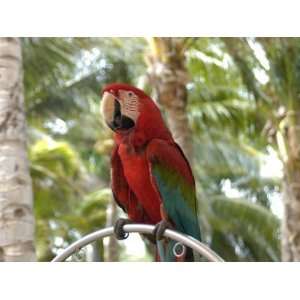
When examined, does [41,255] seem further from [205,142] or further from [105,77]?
[205,142]

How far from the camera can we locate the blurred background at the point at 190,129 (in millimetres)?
2275

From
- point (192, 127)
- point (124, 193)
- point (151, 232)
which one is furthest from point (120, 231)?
point (192, 127)

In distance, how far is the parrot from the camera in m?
1.60

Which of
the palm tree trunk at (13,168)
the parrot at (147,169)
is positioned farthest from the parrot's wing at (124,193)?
the palm tree trunk at (13,168)

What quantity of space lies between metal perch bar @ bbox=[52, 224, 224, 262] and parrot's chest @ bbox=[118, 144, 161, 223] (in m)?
0.16

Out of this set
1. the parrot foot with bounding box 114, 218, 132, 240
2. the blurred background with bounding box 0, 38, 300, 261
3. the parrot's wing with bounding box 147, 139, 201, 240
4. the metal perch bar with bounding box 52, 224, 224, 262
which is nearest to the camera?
the metal perch bar with bounding box 52, 224, 224, 262

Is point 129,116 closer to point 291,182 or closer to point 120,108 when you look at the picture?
point 120,108

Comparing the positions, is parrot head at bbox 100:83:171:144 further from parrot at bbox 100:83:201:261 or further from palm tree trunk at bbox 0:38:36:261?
palm tree trunk at bbox 0:38:36:261

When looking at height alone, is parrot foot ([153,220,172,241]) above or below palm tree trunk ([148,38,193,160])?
below

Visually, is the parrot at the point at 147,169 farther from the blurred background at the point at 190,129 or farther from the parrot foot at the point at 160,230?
the blurred background at the point at 190,129

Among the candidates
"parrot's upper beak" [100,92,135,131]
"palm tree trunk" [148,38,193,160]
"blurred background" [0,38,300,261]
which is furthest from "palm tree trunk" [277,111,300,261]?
"parrot's upper beak" [100,92,135,131]

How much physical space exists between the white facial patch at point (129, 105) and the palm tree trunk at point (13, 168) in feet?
1.03

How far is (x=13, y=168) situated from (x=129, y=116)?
1.15 feet
